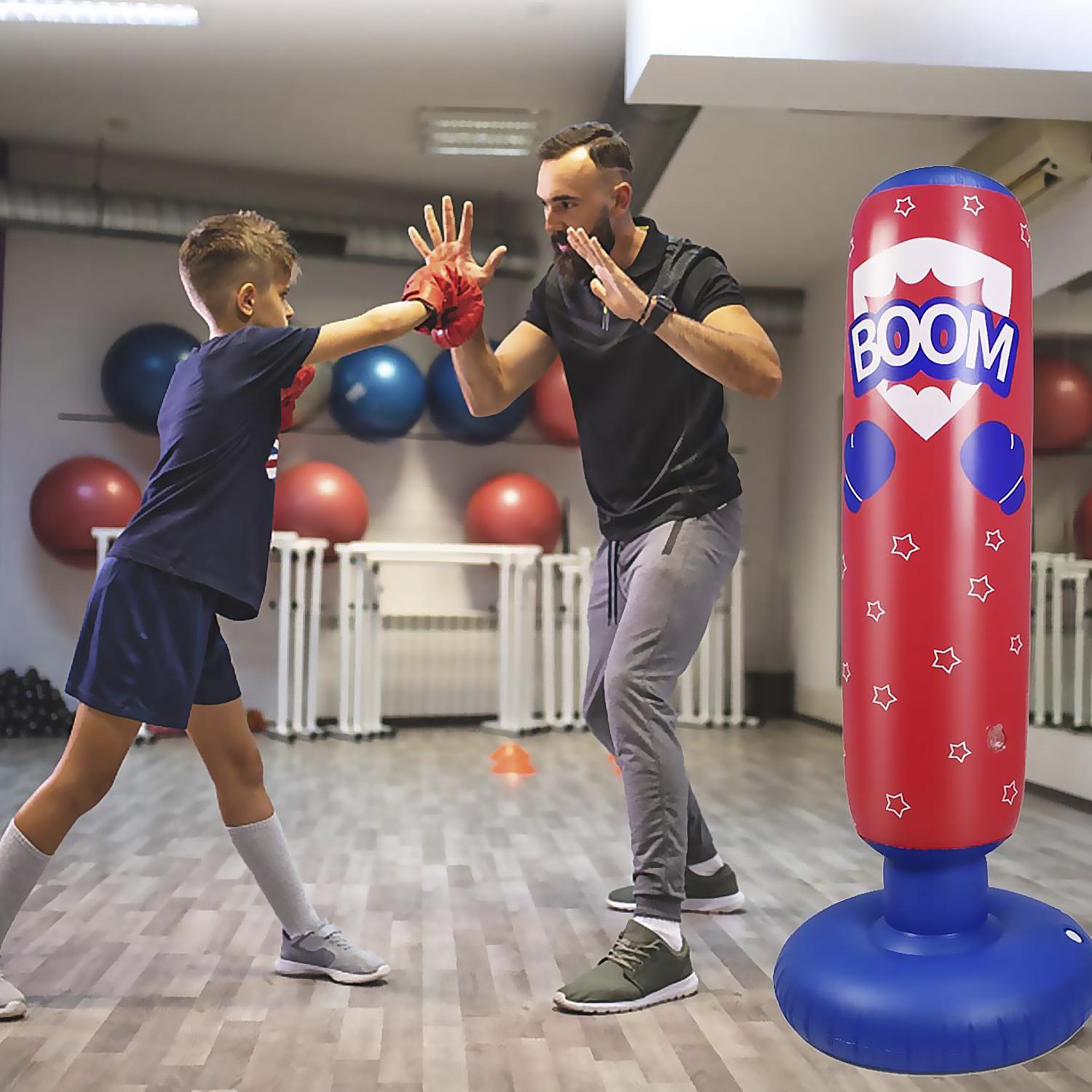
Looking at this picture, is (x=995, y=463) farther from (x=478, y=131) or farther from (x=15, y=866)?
(x=478, y=131)

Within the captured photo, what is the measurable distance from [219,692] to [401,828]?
1.52 metres

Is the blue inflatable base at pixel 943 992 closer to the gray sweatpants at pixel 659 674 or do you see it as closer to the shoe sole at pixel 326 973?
the gray sweatpants at pixel 659 674

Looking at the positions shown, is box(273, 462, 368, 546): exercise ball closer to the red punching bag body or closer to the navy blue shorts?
the navy blue shorts

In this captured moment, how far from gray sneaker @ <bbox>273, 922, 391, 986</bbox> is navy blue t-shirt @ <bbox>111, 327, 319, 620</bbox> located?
1.82 ft

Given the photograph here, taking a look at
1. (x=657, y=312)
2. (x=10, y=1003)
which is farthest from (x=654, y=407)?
(x=10, y=1003)

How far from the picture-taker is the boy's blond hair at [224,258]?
1.71m

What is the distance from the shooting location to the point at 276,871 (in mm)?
1744

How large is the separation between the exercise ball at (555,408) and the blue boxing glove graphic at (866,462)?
414 centimetres

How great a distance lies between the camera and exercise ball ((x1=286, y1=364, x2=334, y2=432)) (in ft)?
18.2

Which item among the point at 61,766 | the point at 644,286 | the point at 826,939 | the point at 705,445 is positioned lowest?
the point at 826,939

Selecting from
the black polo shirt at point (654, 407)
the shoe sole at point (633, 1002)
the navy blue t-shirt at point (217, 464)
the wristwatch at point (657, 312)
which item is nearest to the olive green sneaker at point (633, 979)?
the shoe sole at point (633, 1002)

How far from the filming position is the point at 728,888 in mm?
2199

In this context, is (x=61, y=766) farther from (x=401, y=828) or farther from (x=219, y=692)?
(x=401, y=828)

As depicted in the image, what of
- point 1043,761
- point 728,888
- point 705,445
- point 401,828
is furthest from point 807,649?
point 705,445
